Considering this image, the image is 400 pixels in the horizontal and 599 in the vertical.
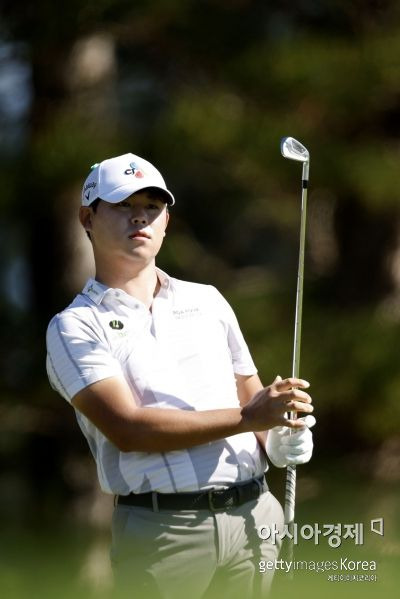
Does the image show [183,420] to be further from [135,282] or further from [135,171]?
[135,171]

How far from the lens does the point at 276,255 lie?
13711 mm

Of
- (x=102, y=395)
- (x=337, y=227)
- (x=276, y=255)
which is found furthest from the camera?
(x=276, y=255)

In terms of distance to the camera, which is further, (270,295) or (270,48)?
(270,295)

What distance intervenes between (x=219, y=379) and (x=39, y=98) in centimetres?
525

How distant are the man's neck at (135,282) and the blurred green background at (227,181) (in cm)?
357

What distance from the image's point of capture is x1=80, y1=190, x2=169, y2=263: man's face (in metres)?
2.95

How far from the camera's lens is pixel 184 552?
283cm

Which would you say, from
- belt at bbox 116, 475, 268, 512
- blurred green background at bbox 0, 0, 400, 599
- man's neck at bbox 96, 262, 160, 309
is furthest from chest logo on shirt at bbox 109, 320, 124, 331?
blurred green background at bbox 0, 0, 400, 599

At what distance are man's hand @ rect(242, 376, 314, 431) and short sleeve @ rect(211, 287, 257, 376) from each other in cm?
29

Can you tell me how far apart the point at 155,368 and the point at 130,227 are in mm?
300

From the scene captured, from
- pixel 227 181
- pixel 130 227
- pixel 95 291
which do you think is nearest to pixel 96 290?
pixel 95 291

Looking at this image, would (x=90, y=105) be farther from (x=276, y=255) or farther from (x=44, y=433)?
(x=276, y=255)

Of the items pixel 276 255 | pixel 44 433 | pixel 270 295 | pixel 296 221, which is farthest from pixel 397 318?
pixel 276 255

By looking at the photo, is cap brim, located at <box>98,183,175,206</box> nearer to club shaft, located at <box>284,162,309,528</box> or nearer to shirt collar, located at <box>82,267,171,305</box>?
shirt collar, located at <box>82,267,171,305</box>
